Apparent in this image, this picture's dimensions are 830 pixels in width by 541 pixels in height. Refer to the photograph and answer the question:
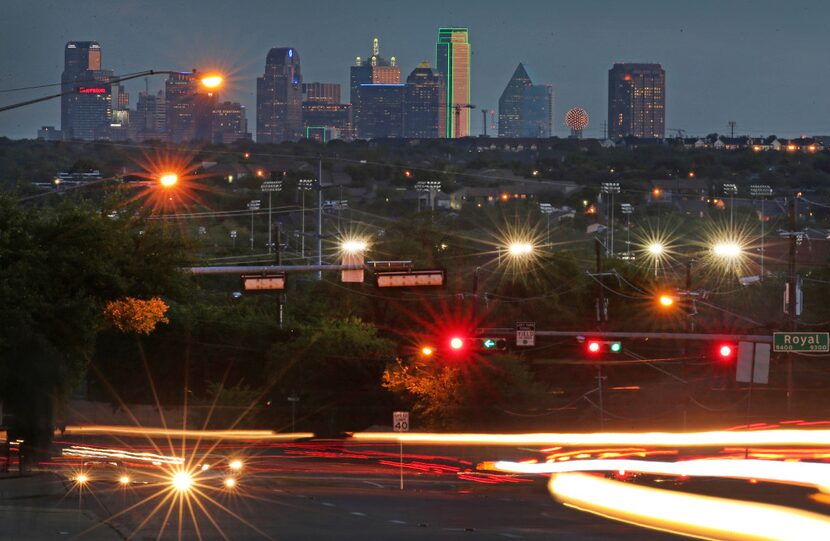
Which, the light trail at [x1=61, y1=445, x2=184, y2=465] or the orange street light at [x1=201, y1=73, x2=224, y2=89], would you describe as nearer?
the orange street light at [x1=201, y1=73, x2=224, y2=89]

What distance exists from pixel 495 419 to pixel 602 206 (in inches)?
3941

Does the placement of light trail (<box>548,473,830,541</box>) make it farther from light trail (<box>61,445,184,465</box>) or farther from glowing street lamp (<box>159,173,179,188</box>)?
light trail (<box>61,445,184,465</box>)

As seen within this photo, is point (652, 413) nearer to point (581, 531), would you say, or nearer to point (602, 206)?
point (581, 531)

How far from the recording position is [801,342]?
39938mm

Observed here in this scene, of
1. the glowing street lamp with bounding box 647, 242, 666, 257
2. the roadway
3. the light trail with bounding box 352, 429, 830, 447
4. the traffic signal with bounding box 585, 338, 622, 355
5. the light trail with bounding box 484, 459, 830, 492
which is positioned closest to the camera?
the light trail with bounding box 484, 459, 830, 492

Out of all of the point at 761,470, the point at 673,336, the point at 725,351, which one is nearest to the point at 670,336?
the point at 673,336

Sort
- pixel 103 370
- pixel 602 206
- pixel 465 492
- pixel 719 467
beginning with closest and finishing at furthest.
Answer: pixel 719 467 < pixel 465 492 < pixel 103 370 < pixel 602 206

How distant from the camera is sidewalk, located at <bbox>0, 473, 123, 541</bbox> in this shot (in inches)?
876

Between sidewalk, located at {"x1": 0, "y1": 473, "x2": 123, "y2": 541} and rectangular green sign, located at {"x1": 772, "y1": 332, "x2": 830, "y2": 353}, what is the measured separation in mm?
20974

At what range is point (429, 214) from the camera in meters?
98.6

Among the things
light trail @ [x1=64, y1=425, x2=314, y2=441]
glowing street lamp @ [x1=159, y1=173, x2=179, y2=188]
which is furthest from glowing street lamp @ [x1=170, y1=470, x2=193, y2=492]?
light trail @ [x1=64, y1=425, x2=314, y2=441]

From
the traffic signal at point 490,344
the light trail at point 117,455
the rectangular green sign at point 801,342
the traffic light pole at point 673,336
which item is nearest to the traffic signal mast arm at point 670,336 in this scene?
the traffic light pole at point 673,336

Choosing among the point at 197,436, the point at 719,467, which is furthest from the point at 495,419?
the point at 719,467

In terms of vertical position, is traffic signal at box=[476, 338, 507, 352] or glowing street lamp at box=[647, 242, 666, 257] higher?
glowing street lamp at box=[647, 242, 666, 257]
